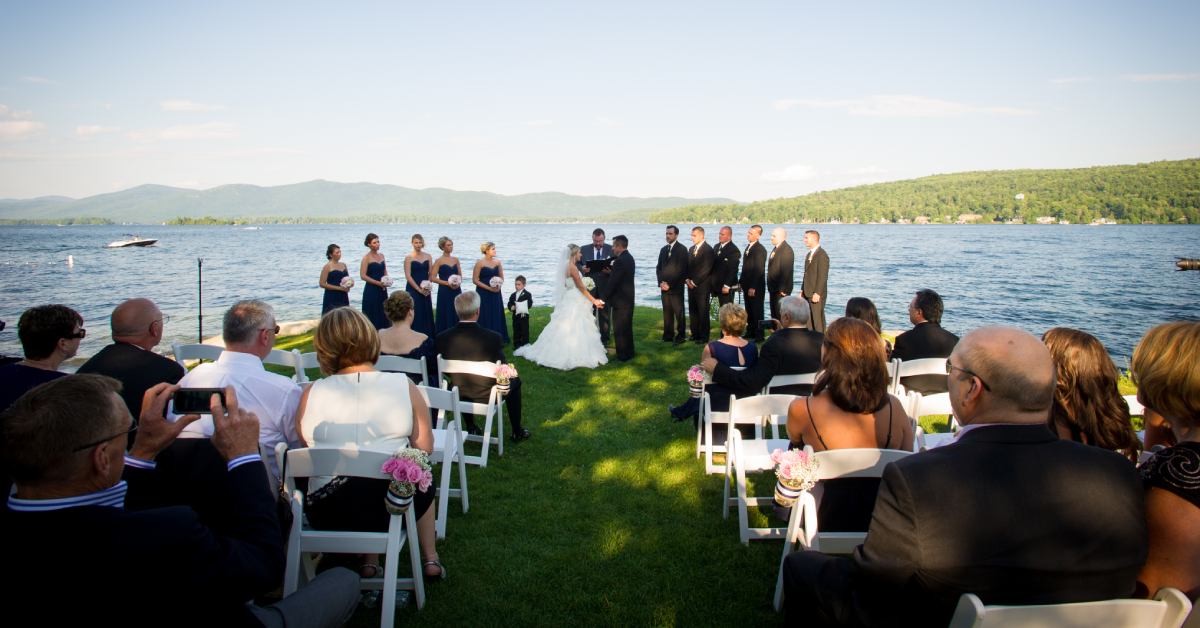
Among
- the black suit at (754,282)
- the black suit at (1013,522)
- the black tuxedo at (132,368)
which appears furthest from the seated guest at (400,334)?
the black suit at (754,282)

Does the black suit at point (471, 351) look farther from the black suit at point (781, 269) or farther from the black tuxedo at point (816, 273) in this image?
the black suit at point (781, 269)

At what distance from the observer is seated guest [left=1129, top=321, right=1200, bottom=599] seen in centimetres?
205

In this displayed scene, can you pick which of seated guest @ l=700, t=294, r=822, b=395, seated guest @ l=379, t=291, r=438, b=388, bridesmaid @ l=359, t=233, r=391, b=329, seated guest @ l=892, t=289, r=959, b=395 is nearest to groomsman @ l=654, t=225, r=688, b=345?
bridesmaid @ l=359, t=233, r=391, b=329

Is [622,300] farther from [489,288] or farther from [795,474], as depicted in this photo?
[795,474]

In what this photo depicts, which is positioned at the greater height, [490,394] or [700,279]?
[700,279]

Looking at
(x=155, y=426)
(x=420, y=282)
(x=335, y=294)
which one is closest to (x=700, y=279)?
(x=420, y=282)

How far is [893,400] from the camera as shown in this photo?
360 cm

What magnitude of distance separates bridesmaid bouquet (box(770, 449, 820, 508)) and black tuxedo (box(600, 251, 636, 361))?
7449 mm

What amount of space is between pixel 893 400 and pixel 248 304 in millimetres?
3807

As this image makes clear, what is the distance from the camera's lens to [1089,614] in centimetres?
184

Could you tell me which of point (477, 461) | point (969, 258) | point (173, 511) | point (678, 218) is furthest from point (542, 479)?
point (678, 218)

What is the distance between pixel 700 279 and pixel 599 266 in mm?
1946

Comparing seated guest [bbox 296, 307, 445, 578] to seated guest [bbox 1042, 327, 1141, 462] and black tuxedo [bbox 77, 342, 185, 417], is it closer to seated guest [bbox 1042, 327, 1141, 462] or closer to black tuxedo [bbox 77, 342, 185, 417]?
black tuxedo [bbox 77, 342, 185, 417]

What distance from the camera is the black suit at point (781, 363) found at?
5.36m
